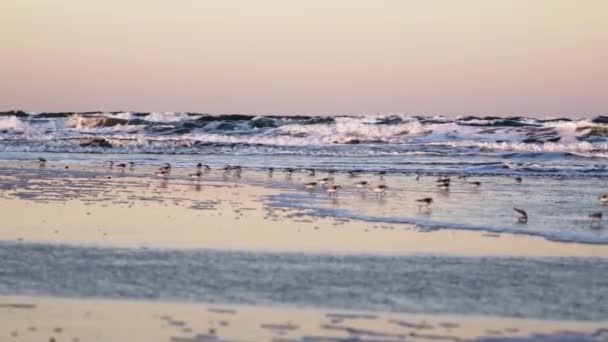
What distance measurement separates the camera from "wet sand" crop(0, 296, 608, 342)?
852 centimetres

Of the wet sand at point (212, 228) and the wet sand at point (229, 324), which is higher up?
the wet sand at point (212, 228)

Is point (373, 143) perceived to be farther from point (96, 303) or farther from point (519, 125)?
point (96, 303)

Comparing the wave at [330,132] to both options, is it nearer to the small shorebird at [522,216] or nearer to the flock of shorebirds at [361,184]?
the flock of shorebirds at [361,184]

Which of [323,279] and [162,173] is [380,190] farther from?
[323,279]

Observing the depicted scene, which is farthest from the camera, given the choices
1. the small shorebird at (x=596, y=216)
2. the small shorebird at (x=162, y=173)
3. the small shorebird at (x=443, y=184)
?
the small shorebird at (x=162, y=173)

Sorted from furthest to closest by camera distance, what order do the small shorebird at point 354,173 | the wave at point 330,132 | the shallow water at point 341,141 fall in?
the wave at point 330,132 < the shallow water at point 341,141 < the small shorebird at point 354,173

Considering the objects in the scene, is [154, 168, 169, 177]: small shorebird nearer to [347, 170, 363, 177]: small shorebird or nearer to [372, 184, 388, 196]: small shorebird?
[347, 170, 363, 177]: small shorebird


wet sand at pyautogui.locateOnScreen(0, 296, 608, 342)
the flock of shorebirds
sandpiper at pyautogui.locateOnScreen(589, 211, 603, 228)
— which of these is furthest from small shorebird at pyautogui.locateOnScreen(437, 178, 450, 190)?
wet sand at pyautogui.locateOnScreen(0, 296, 608, 342)

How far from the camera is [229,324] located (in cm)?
894

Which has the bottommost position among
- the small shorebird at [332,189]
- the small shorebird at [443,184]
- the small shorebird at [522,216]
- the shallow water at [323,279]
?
the shallow water at [323,279]

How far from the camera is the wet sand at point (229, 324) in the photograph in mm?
8516

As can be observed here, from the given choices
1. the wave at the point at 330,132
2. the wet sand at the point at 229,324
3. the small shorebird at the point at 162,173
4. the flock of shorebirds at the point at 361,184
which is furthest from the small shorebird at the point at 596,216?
the wave at the point at 330,132

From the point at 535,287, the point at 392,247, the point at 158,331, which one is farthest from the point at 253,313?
the point at 392,247

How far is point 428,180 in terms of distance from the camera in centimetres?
2909
